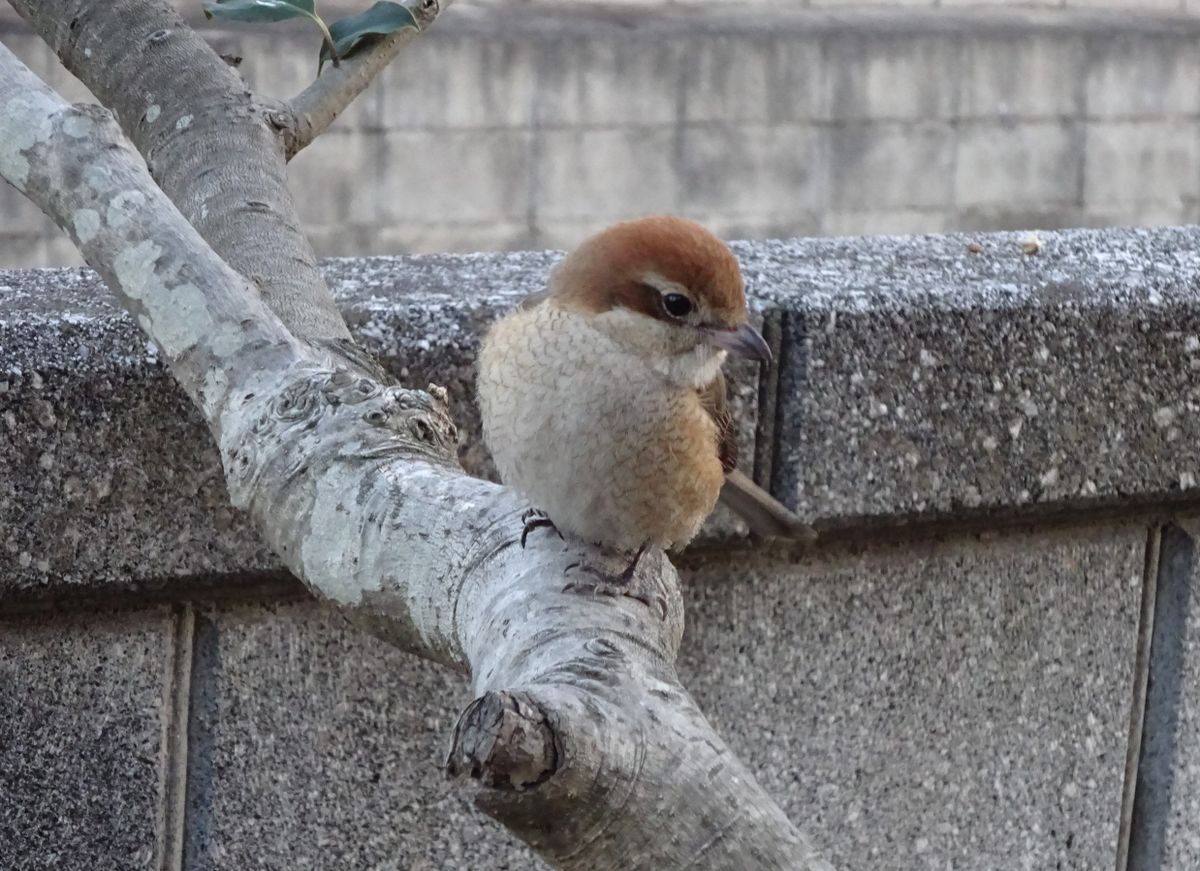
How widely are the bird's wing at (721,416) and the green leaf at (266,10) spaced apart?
76 cm

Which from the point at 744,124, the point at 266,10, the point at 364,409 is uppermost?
the point at 266,10

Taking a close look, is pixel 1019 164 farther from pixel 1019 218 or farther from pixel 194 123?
pixel 194 123

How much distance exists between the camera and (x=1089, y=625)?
288cm

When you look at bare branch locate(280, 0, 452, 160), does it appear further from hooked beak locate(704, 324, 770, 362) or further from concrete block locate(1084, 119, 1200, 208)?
concrete block locate(1084, 119, 1200, 208)

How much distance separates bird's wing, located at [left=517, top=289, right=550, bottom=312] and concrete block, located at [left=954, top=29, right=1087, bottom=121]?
7.88 metres

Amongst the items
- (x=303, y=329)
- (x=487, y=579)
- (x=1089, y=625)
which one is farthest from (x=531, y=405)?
(x=1089, y=625)

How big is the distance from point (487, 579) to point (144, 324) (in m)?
0.54

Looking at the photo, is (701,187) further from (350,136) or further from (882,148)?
(350,136)

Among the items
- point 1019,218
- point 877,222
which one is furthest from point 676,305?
point 1019,218

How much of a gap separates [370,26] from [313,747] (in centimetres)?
104

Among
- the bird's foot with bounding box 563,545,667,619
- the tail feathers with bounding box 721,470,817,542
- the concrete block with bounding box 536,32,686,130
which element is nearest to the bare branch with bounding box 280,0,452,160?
the tail feathers with bounding box 721,470,817,542

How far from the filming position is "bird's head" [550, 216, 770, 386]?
7.56ft

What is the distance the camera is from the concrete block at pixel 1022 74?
9938 millimetres

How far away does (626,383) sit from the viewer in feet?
7.51
